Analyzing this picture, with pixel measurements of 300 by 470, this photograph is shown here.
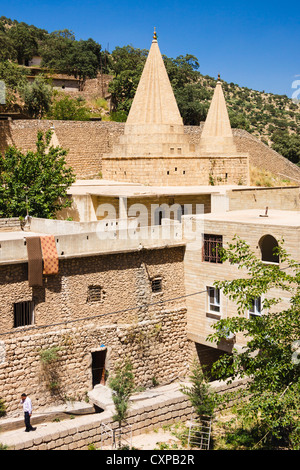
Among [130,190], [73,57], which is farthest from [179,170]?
[73,57]

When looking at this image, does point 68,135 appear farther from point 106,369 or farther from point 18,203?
point 106,369

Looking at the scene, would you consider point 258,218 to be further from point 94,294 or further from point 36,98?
point 36,98

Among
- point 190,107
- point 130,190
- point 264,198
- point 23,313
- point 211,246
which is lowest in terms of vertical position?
point 23,313

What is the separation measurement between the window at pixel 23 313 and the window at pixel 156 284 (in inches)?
149

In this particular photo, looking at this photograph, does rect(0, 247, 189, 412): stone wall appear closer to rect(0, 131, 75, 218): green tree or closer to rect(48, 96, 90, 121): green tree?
rect(0, 131, 75, 218): green tree

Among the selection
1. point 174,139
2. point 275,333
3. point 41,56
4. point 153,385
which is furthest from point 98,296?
point 41,56

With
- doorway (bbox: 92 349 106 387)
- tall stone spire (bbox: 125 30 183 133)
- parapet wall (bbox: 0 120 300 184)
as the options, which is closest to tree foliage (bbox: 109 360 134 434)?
doorway (bbox: 92 349 106 387)

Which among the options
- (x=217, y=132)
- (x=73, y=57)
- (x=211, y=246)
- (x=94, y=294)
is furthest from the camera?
(x=73, y=57)

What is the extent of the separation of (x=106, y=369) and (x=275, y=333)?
624 centimetres

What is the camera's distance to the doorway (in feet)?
49.8

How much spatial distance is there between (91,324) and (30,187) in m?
6.17

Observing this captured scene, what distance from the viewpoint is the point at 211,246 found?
16.0m

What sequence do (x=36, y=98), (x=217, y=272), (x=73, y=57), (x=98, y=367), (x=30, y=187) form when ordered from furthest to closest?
(x=73, y=57) → (x=36, y=98) → (x=30, y=187) → (x=217, y=272) → (x=98, y=367)

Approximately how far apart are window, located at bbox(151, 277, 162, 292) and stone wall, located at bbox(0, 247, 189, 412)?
14cm
